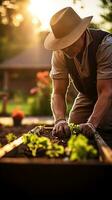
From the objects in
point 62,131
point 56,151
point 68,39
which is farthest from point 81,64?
point 56,151

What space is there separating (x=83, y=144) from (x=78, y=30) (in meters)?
2.06

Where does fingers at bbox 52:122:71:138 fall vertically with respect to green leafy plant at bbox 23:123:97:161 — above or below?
below

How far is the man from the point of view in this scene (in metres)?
4.80

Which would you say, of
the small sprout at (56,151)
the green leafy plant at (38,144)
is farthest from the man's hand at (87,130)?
the small sprout at (56,151)

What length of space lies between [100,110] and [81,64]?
0.64 m

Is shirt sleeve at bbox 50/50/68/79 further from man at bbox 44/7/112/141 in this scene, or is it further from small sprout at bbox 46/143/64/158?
small sprout at bbox 46/143/64/158

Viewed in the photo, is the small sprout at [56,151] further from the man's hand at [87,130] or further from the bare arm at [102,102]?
the bare arm at [102,102]

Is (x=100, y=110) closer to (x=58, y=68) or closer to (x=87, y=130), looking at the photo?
(x=87, y=130)

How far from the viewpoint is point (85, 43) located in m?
5.10

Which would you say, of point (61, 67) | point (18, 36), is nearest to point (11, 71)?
point (18, 36)

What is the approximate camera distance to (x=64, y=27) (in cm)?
505

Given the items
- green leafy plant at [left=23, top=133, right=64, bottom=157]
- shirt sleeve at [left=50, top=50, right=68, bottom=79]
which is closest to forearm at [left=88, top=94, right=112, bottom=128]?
shirt sleeve at [left=50, top=50, right=68, bottom=79]

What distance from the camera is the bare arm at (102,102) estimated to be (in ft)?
15.6

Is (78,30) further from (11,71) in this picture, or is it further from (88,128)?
(11,71)
